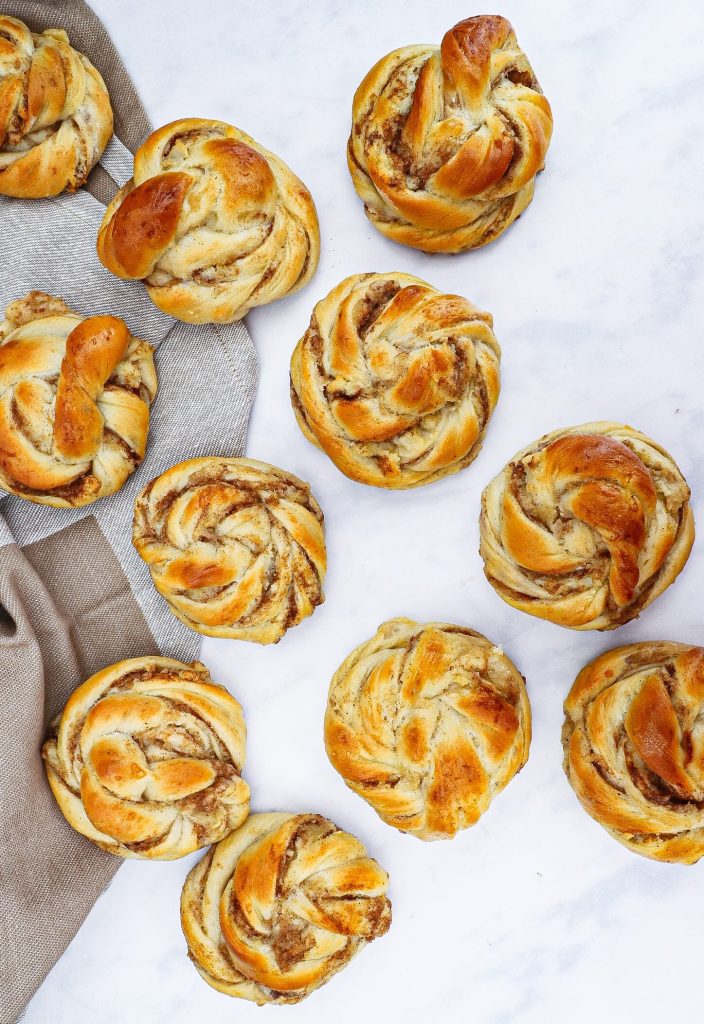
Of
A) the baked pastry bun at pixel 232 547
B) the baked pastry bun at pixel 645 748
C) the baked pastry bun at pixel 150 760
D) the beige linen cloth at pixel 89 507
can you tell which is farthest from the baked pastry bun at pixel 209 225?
the baked pastry bun at pixel 645 748

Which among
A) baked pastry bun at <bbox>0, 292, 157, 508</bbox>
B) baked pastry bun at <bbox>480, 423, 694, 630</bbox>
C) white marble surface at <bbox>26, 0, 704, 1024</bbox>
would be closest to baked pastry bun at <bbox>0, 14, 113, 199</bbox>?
white marble surface at <bbox>26, 0, 704, 1024</bbox>

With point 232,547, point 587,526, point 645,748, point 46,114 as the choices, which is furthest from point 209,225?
point 645,748

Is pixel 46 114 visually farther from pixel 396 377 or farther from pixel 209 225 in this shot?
pixel 396 377

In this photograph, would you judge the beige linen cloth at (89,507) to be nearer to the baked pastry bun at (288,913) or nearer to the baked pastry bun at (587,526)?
the baked pastry bun at (288,913)

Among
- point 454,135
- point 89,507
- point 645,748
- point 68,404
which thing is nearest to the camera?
point 645,748

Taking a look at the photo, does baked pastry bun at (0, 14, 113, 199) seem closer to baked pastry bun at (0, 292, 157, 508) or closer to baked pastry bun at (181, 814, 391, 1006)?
baked pastry bun at (0, 292, 157, 508)

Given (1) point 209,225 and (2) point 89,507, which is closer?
(1) point 209,225

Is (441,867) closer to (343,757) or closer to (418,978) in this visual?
(418,978)
